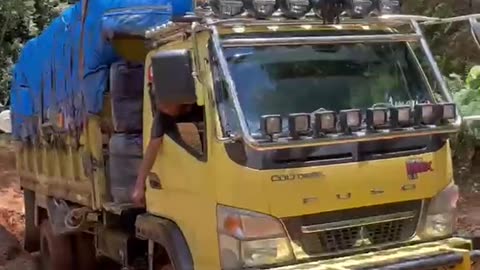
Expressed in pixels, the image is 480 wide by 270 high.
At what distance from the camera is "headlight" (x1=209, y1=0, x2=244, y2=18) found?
4977 millimetres

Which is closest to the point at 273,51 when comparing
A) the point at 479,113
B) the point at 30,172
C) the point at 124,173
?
the point at 124,173

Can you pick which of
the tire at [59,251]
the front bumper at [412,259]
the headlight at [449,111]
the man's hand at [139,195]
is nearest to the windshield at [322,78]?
the headlight at [449,111]

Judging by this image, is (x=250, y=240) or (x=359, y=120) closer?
(x=250, y=240)

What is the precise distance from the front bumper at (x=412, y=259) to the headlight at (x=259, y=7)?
1545 mm

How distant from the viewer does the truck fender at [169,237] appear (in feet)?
16.4

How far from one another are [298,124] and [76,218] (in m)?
3.19

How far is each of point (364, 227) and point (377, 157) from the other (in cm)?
43

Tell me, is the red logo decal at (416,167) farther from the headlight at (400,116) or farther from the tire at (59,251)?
the tire at (59,251)

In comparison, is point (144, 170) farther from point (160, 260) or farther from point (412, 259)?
point (412, 259)

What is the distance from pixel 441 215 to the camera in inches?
205

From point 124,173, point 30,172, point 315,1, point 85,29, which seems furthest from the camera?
point 30,172

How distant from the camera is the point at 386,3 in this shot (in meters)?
5.57

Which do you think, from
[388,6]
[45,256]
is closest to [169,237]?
[388,6]

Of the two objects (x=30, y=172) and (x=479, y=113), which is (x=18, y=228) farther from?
(x=479, y=113)
